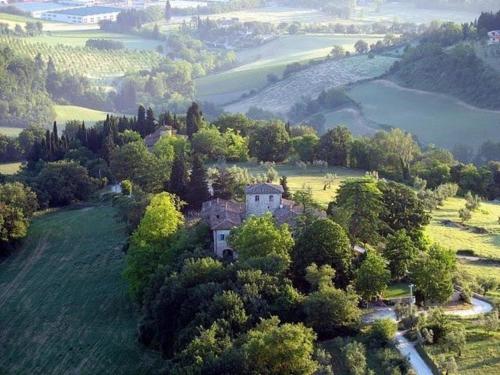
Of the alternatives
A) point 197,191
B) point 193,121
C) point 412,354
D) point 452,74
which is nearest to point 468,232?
point 197,191

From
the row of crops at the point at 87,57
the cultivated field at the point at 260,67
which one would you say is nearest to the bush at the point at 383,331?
the cultivated field at the point at 260,67

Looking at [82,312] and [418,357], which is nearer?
[418,357]

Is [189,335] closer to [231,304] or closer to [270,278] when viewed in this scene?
[231,304]

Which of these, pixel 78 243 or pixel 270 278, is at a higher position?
pixel 270 278

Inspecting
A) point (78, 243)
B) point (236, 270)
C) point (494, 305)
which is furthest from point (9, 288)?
point (494, 305)

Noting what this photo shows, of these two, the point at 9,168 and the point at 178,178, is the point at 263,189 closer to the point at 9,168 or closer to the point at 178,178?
the point at 178,178

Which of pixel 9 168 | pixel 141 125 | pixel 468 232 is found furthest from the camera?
pixel 9 168
